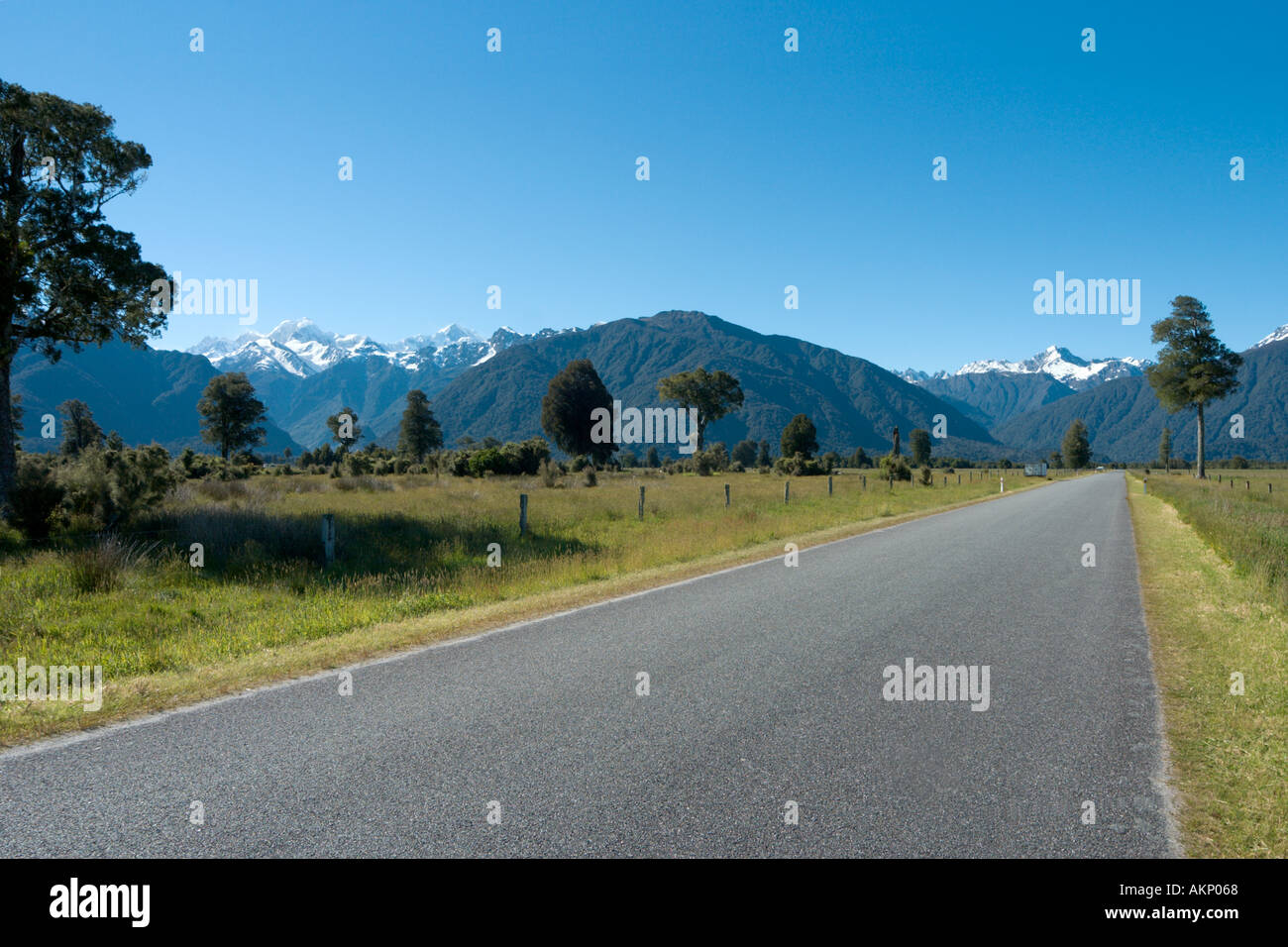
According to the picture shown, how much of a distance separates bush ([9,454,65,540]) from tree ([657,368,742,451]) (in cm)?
6404

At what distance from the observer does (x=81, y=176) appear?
16766 millimetres

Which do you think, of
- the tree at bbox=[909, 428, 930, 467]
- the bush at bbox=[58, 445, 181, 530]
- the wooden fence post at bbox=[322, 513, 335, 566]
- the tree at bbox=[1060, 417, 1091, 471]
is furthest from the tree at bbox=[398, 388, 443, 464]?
the tree at bbox=[1060, 417, 1091, 471]

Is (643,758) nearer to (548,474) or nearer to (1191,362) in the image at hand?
(548,474)

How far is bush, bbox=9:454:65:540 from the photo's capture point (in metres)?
14.1

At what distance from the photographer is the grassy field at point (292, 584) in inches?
255

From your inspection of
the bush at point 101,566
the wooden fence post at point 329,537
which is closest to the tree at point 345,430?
the wooden fence post at point 329,537

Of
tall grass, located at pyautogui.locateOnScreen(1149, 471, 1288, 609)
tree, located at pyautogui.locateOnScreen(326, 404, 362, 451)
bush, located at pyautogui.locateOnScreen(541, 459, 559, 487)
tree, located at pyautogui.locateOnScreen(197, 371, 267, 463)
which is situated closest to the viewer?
tall grass, located at pyautogui.locateOnScreen(1149, 471, 1288, 609)

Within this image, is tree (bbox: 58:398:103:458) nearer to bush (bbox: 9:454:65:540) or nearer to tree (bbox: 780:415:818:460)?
bush (bbox: 9:454:65:540)

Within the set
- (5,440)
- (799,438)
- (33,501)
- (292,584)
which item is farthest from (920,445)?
(33,501)

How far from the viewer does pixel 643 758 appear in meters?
4.14

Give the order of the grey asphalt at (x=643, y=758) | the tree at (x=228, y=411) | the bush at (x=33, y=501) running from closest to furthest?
the grey asphalt at (x=643, y=758)
the bush at (x=33, y=501)
the tree at (x=228, y=411)

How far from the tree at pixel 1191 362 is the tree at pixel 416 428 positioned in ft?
229

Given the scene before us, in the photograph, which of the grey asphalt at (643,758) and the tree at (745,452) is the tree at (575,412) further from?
the grey asphalt at (643,758)

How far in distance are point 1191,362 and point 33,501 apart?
229 feet
